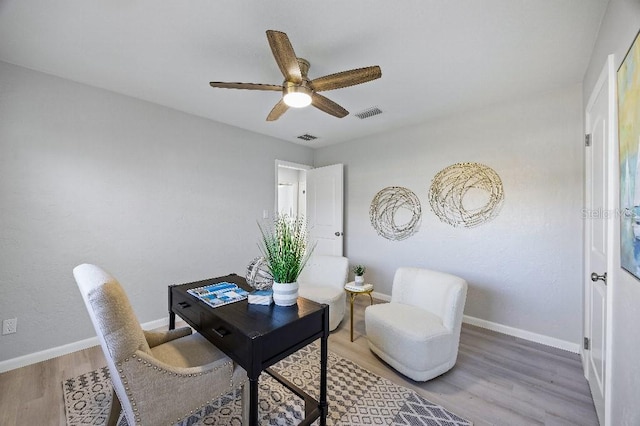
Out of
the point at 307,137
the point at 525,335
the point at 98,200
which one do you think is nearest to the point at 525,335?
the point at 525,335

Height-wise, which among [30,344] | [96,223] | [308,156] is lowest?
[30,344]

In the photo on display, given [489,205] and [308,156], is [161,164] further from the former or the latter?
[489,205]

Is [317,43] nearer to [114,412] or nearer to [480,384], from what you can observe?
[114,412]

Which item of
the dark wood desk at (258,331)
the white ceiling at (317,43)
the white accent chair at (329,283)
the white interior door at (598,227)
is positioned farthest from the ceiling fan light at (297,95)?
the white accent chair at (329,283)

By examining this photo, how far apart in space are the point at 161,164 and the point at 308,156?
2.42 metres

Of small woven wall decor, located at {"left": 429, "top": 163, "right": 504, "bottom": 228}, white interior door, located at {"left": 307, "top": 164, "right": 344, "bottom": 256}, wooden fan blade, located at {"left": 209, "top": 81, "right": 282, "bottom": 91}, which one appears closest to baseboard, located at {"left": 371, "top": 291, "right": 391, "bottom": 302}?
white interior door, located at {"left": 307, "top": 164, "right": 344, "bottom": 256}

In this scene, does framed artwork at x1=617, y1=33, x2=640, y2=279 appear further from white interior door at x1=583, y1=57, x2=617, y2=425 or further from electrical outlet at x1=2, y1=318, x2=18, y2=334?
electrical outlet at x1=2, y1=318, x2=18, y2=334

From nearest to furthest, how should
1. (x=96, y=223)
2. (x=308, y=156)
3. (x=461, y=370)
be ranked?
1. (x=461, y=370)
2. (x=96, y=223)
3. (x=308, y=156)

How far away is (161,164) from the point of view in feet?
9.66

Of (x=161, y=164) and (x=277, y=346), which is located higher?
(x=161, y=164)

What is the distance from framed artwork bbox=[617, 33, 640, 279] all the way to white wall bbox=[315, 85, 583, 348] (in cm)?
158

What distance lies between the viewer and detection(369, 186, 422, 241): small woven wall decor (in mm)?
3484

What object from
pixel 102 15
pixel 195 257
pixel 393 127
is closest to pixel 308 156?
pixel 393 127

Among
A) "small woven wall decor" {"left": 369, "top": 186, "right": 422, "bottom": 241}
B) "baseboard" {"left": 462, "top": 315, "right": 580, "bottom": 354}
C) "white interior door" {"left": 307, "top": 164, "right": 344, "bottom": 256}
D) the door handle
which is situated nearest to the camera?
the door handle
